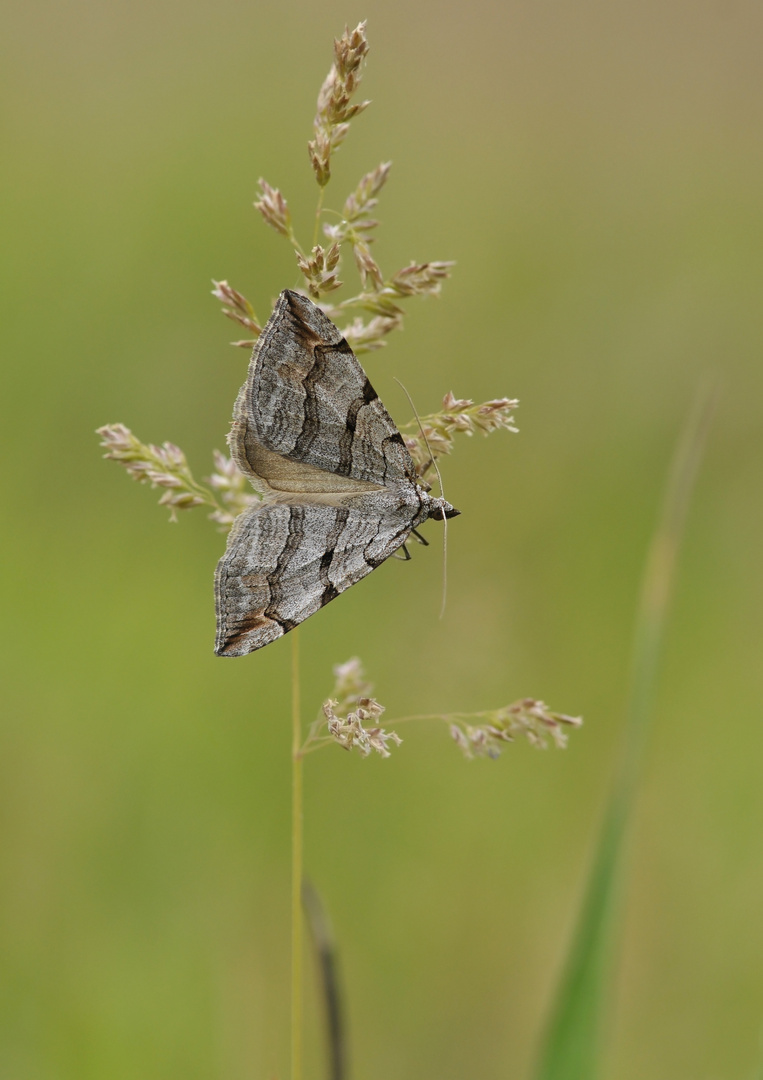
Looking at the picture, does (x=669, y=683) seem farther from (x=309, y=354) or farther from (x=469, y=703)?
(x=309, y=354)

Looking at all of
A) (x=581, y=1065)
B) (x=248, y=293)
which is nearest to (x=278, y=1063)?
(x=581, y=1065)

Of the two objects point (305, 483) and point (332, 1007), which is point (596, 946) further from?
point (305, 483)

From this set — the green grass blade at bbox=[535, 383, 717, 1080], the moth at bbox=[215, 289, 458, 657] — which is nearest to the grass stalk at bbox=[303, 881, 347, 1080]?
the green grass blade at bbox=[535, 383, 717, 1080]

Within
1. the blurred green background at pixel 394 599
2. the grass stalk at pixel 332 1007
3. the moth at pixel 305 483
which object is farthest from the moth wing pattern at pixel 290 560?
the blurred green background at pixel 394 599

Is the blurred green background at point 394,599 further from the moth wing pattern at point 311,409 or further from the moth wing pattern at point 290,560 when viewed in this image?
the moth wing pattern at point 311,409

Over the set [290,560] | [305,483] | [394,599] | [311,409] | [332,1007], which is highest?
[311,409]

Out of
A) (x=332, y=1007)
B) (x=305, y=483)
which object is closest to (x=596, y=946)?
(x=332, y=1007)
